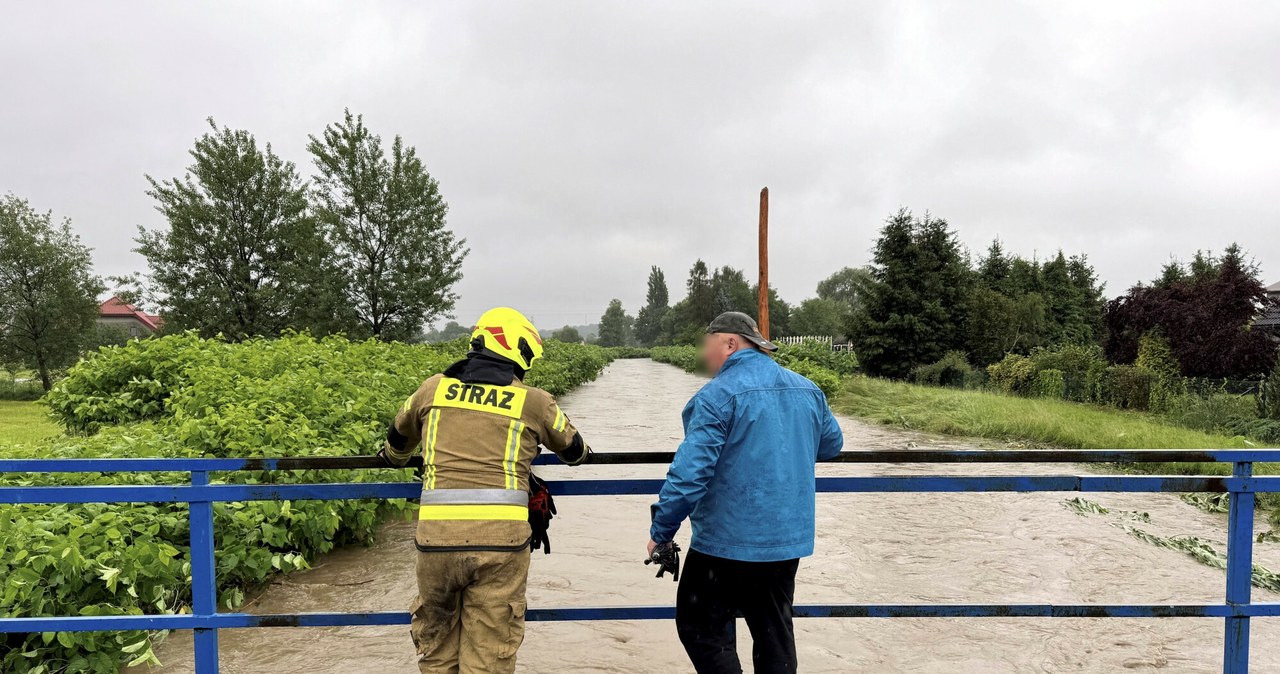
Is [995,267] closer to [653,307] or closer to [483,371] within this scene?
[483,371]

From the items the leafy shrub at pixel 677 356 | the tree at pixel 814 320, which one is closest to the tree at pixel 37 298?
the leafy shrub at pixel 677 356

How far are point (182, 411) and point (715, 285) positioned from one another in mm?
84889

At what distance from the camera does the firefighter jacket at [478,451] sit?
7.62 ft

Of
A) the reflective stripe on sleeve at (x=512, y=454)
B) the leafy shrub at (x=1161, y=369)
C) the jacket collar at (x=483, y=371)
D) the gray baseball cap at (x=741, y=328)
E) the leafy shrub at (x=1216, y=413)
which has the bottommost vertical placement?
the leafy shrub at (x=1216, y=413)

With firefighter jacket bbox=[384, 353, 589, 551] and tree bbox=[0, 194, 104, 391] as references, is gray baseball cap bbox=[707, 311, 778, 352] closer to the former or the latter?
firefighter jacket bbox=[384, 353, 589, 551]

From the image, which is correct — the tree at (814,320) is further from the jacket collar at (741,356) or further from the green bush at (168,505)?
the jacket collar at (741,356)

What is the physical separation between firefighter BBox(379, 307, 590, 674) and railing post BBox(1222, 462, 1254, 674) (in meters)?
2.40

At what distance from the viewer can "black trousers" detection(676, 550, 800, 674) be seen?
247cm

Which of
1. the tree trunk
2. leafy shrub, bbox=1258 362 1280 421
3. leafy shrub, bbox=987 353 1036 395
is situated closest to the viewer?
leafy shrub, bbox=1258 362 1280 421

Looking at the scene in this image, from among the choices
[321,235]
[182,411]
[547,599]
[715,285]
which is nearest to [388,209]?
[321,235]

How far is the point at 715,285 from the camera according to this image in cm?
8969

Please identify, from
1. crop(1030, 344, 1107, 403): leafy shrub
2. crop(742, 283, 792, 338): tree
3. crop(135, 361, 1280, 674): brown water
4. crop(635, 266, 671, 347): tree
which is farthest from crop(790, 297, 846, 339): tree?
crop(135, 361, 1280, 674): brown water

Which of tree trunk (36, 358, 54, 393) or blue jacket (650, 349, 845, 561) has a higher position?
blue jacket (650, 349, 845, 561)

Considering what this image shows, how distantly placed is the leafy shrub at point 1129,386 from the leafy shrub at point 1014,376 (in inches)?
136
